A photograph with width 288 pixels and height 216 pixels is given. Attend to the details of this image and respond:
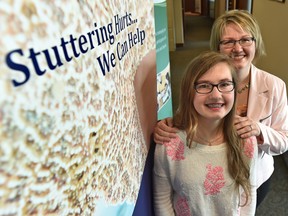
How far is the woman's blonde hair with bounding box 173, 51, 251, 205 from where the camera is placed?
3.25 feet

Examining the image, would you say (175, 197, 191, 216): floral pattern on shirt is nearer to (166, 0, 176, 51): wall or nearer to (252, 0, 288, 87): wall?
(252, 0, 288, 87): wall

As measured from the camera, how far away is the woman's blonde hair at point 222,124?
39.0 inches

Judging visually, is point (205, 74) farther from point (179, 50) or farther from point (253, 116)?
point (179, 50)

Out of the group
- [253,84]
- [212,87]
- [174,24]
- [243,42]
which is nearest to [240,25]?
[243,42]

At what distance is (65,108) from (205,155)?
2.41 ft

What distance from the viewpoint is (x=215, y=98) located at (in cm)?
94

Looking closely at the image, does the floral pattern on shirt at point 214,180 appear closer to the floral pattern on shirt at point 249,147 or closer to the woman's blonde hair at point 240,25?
the floral pattern on shirt at point 249,147

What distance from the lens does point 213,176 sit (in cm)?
102

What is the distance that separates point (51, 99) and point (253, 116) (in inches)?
41.9

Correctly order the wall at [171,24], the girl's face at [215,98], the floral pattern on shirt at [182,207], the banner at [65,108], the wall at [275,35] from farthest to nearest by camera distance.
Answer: the wall at [171,24] → the wall at [275,35] → the floral pattern on shirt at [182,207] → the girl's face at [215,98] → the banner at [65,108]

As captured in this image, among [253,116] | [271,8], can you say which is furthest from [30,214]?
[271,8]

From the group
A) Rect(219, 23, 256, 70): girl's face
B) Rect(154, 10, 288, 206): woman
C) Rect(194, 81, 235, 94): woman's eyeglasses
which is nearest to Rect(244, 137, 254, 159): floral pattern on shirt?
Rect(154, 10, 288, 206): woman

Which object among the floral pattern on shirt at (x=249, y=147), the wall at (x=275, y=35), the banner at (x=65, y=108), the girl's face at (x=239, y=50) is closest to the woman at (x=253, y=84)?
the girl's face at (x=239, y=50)

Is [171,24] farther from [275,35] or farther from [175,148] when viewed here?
[175,148]
